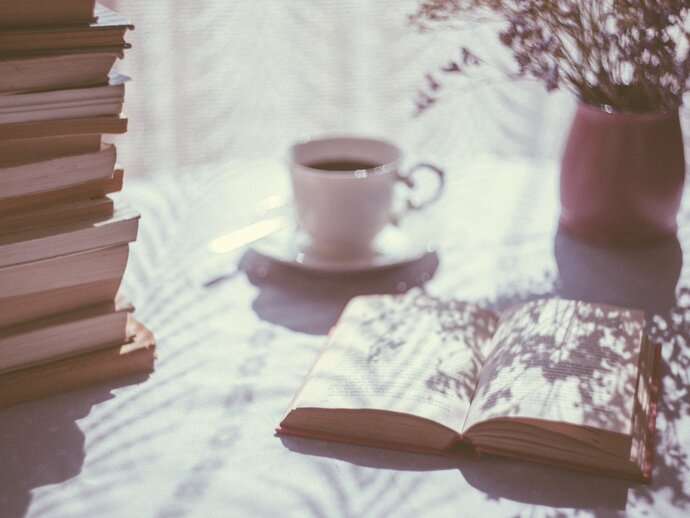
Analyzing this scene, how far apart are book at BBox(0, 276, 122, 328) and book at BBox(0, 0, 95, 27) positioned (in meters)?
0.25

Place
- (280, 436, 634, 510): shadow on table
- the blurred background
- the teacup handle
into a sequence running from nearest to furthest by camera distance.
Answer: (280, 436, 634, 510): shadow on table, the teacup handle, the blurred background

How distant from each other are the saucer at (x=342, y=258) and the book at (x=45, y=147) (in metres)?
0.34

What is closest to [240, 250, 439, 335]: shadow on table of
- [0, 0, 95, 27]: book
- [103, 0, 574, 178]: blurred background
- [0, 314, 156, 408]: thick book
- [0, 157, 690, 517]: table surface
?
[0, 157, 690, 517]: table surface

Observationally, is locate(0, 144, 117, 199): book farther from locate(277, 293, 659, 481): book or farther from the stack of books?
locate(277, 293, 659, 481): book

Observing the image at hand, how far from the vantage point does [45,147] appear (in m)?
0.80

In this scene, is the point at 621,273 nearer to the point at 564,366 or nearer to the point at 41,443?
the point at 564,366

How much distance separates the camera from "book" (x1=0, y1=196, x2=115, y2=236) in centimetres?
80

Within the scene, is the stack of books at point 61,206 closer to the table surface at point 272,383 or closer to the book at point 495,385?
the table surface at point 272,383

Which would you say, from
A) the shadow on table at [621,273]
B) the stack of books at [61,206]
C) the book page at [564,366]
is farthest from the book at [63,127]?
the shadow on table at [621,273]

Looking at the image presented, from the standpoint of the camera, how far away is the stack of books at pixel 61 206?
0.75 meters

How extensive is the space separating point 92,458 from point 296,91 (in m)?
1.75

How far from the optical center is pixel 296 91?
2.38 metres

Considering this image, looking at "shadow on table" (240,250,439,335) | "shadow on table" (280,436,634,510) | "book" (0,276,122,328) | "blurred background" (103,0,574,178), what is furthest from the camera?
"blurred background" (103,0,574,178)

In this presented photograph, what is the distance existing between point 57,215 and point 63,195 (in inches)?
0.8
